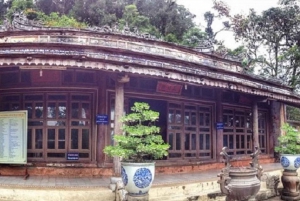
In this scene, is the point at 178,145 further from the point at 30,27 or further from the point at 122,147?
the point at 30,27

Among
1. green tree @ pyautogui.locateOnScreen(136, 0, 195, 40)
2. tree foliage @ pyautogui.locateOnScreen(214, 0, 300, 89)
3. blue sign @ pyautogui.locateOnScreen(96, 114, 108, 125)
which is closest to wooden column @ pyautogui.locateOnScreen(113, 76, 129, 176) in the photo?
blue sign @ pyautogui.locateOnScreen(96, 114, 108, 125)

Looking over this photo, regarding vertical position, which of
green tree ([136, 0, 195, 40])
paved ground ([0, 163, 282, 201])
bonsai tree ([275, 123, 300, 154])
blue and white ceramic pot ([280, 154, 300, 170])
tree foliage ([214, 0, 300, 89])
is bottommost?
paved ground ([0, 163, 282, 201])

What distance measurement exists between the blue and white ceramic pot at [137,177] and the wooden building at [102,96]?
6.42 ft

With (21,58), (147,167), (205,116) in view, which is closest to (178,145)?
(205,116)

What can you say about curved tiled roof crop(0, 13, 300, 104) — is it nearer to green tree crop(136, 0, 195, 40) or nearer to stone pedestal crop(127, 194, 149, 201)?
stone pedestal crop(127, 194, 149, 201)

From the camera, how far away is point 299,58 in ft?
77.6

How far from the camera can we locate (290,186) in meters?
9.35

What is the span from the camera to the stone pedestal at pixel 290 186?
364 inches

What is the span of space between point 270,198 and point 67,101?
6.60m

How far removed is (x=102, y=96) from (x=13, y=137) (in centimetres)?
258

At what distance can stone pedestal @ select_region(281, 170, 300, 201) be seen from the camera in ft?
30.3

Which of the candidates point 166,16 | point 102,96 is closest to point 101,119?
point 102,96

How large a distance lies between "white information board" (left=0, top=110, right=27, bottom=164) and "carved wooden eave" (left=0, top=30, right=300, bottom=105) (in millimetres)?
1790

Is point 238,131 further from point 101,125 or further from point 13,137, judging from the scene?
point 13,137
